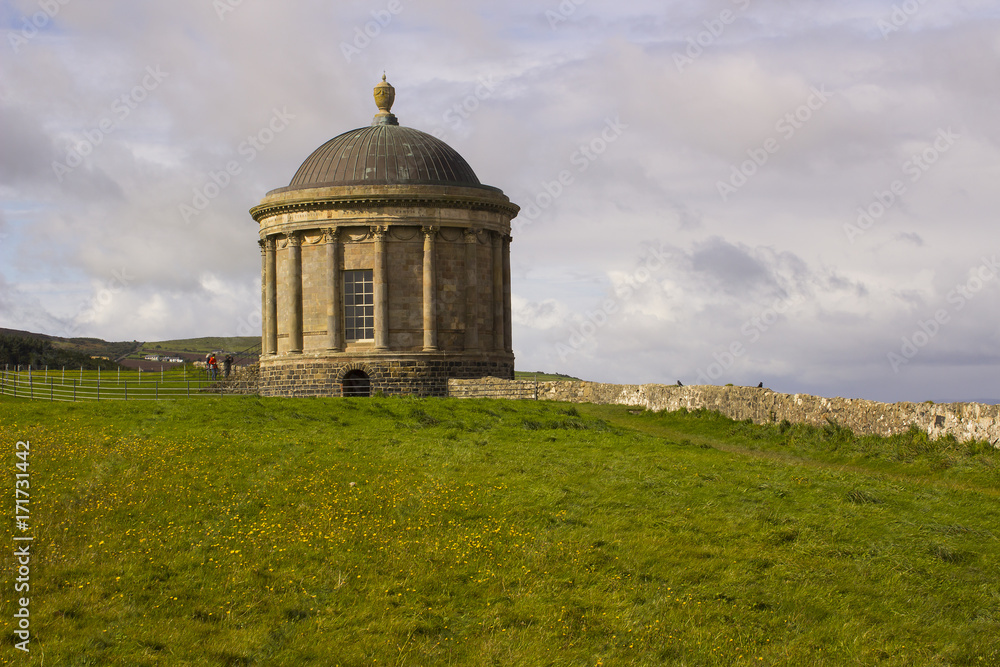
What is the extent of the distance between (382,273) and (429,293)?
2.17 metres

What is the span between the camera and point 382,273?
40938mm

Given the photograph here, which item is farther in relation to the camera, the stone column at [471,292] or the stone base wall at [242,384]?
the stone base wall at [242,384]

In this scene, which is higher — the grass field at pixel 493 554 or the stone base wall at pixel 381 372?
the stone base wall at pixel 381 372

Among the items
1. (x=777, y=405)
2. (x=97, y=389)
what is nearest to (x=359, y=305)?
(x=97, y=389)

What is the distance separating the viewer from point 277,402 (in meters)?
30.4

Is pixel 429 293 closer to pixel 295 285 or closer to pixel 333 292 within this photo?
pixel 333 292

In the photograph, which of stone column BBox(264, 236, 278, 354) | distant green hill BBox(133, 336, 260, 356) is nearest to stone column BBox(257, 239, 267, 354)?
stone column BBox(264, 236, 278, 354)

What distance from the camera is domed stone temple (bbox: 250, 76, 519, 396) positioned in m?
40.8

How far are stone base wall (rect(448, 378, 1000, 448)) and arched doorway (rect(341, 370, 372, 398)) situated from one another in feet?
11.4

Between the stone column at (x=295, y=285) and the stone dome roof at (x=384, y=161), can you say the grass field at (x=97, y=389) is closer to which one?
the stone column at (x=295, y=285)

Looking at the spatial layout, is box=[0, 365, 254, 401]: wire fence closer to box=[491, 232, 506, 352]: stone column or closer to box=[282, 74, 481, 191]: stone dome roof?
box=[282, 74, 481, 191]: stone dome roof

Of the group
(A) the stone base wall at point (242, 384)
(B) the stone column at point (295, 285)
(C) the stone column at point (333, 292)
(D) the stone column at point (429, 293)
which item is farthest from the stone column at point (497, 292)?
(A) the stone base wall at point (242, 384)

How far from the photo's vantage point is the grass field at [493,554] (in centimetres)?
1232

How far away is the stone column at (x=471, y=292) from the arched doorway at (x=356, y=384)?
4.70 meters
